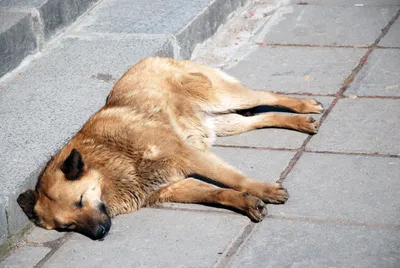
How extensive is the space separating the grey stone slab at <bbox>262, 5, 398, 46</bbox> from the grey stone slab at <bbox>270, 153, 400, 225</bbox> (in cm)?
217

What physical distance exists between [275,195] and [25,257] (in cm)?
163

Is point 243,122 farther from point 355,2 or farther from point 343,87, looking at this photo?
point 355,2

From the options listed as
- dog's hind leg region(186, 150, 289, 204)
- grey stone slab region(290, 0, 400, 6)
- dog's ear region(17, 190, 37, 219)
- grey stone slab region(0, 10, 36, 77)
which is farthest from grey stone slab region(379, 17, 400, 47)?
dog's ear region(17, 190, 37, 219)

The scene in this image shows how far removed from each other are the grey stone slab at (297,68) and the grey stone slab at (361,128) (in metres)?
0.39

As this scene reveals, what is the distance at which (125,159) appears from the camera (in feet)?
16.6

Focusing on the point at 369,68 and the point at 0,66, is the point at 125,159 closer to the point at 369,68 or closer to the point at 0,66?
the point at 0,66

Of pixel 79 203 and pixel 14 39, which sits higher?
pixel 14 39

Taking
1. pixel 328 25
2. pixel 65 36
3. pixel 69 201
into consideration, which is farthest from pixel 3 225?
pixel 328 25

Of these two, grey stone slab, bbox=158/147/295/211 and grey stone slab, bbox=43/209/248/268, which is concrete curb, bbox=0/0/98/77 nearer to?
grey stone slab, bbox=158/147/295/211

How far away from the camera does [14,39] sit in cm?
640

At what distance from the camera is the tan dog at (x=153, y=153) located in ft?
15.7

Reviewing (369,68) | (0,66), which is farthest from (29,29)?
(369,68)

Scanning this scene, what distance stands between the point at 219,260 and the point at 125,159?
1102 millimetres

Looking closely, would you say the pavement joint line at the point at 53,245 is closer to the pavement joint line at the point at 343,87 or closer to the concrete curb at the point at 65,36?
the concrete curb at the point at 65,36
